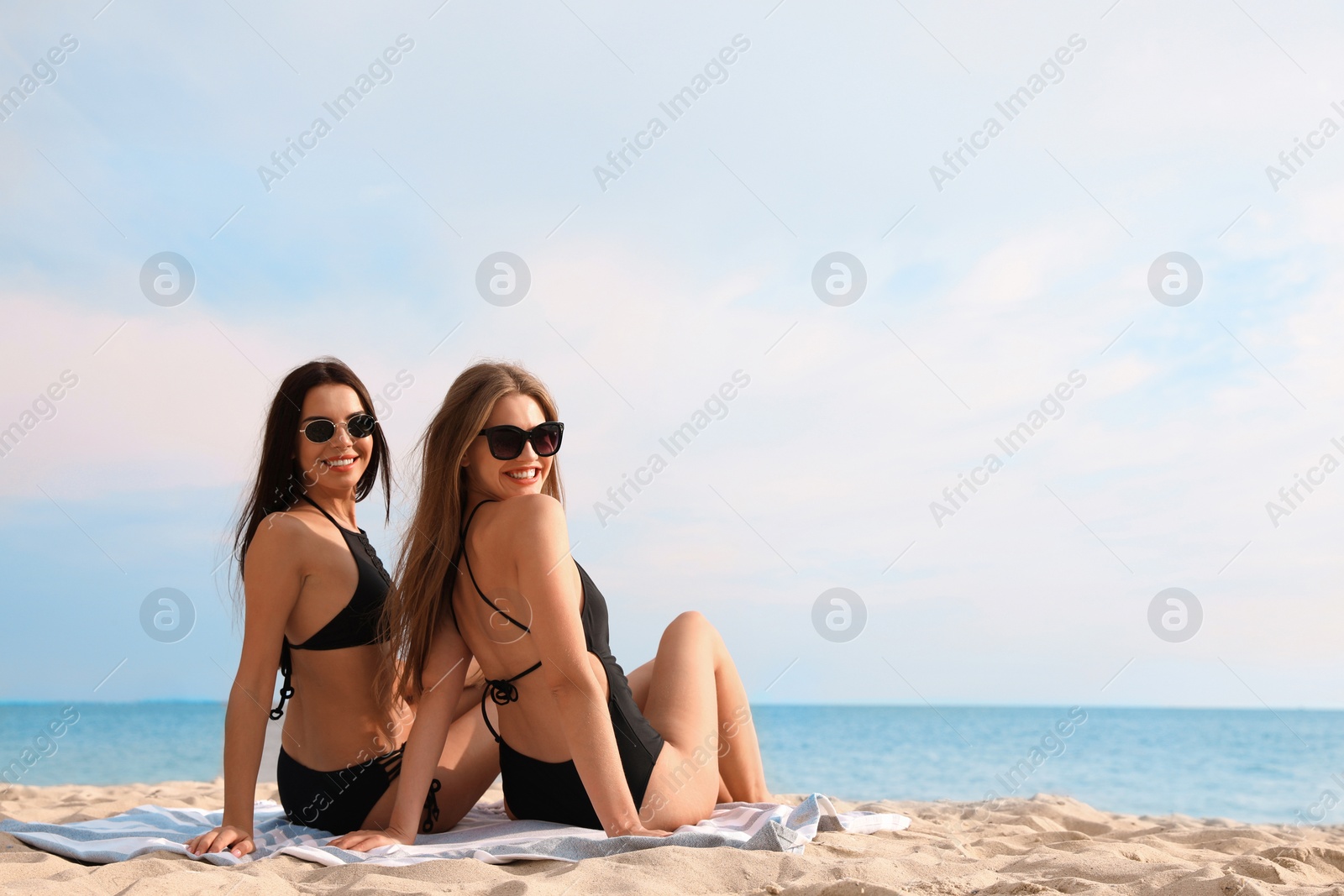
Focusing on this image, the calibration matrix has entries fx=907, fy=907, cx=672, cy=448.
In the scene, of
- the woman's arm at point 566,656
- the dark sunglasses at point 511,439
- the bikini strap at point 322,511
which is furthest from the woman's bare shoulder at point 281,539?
the woman's arm at point 566,656

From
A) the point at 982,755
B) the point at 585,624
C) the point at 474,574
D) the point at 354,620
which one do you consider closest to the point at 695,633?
the point at 585,624

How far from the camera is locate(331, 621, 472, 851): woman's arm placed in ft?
10.5

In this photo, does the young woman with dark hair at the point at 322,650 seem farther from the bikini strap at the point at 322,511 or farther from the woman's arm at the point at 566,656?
the woman's arm at the point at 566,656

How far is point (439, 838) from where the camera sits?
3.38m

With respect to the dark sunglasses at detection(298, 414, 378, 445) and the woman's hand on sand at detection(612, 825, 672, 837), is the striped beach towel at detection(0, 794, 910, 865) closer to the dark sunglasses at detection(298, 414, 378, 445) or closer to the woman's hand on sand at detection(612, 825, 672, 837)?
the woman's hand on sand at detection(612, 825, 672, 837)

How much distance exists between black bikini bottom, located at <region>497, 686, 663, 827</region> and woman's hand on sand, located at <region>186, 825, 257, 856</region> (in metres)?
0.91

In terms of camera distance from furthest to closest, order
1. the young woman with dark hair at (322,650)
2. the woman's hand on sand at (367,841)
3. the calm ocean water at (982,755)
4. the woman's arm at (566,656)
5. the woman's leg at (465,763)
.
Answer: the calm ocean water at (982,755), the woman's leg at (465,763), the young woman with dark hair at (322,650), the woman's hand on sand at (367,841), the woman's arm at (566,656)

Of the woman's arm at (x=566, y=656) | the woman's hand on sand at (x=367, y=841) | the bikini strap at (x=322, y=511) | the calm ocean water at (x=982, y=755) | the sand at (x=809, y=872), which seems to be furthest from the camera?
the calm ocean water at (x=982, y=755)

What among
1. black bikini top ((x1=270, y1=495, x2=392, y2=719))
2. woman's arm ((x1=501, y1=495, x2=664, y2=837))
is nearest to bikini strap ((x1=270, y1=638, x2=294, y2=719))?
black bikini top ((x1=270, y1=495, x2=392, y2=719))

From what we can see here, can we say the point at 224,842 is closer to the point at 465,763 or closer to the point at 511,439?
the point at 465,763

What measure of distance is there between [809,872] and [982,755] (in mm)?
24610

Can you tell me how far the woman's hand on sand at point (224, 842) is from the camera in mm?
3045

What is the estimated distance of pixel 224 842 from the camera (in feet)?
10.1

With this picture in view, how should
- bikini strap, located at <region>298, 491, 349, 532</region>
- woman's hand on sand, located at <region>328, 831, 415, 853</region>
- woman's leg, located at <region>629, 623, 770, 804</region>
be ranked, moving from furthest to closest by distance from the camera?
woman's leg, located at <region>629, 623, 770, 804</region> → bikini strap, located at <region>298, 491, 349, 532</region> → woman's hand on sand, located at <region>328, 831, 415, 853</region>
